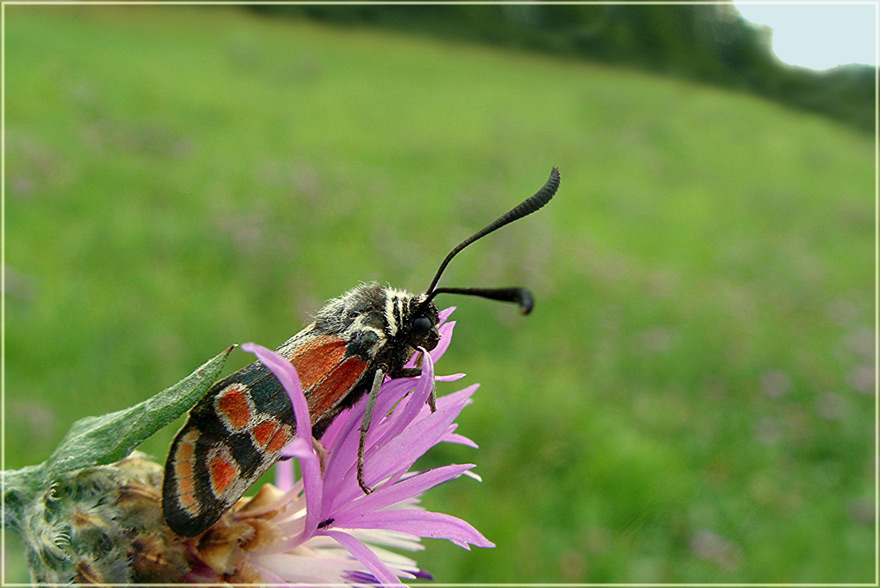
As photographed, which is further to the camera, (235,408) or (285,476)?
(285,476)

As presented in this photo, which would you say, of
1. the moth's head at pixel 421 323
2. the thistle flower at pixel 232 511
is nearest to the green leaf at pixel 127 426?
the thistle flower at pixel 232 511

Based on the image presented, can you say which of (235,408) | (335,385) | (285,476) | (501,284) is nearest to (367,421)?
(335,385)

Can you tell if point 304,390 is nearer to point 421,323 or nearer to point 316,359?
point 316,359

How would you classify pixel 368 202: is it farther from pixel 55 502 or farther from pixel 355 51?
pixel 355 51

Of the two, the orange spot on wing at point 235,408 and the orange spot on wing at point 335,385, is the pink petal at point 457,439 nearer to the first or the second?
the orange spot on wing at point 335,385

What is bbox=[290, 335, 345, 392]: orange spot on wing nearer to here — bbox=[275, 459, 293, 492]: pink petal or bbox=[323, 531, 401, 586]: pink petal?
bbox=[323, 531, 401, 586]: pink petal

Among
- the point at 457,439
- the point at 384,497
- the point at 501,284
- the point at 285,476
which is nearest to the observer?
the point at 384,497

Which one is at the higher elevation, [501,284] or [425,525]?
[501,284]
